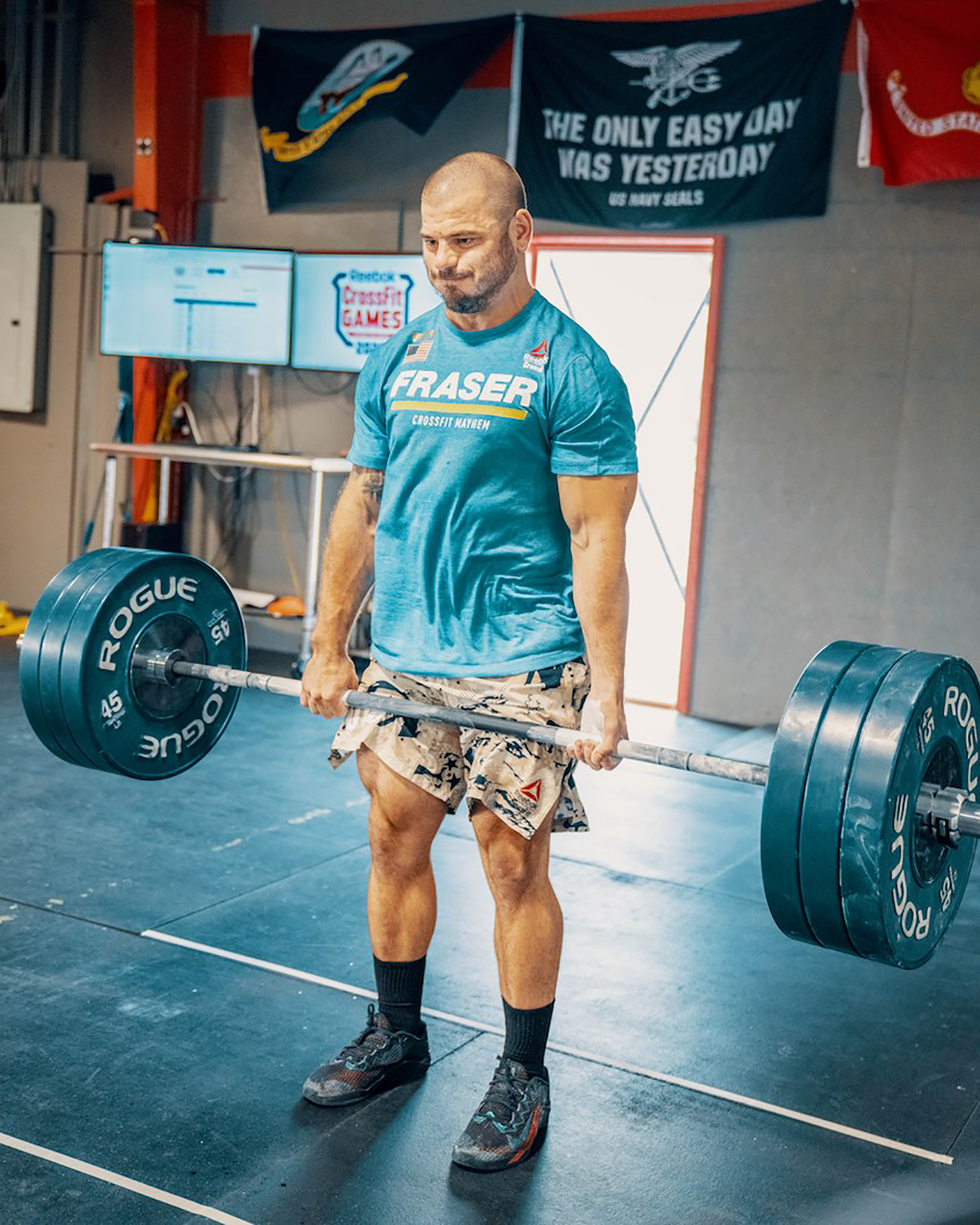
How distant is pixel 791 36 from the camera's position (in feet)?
15.3

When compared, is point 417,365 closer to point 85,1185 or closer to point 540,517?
point 540,517

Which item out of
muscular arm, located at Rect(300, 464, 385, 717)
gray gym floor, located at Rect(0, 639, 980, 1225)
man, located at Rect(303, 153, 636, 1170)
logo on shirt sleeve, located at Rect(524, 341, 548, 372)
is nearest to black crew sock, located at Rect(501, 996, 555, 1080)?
man, located at Rect(303, 153, 636, 1170)

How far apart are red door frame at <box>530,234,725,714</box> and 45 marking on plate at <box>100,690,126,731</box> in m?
3.12

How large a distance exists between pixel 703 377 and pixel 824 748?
350 cm

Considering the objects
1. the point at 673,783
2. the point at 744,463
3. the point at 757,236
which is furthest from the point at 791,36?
the point at 673,783

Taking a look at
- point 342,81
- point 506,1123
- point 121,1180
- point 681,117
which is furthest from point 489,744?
point 342,81

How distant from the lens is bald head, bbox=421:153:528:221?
74.3 inches

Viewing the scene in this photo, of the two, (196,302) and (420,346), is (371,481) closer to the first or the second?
(420,346)

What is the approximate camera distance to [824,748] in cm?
168

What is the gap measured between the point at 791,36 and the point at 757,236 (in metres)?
0.65

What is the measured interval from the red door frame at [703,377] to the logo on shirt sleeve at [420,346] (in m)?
3.13

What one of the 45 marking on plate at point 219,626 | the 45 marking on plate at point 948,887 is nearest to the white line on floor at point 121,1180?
the 45 marking on plate at point 219,626

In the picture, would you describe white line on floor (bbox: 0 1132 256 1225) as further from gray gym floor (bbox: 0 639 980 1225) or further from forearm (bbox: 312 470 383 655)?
forearm (bbox: 312 470 383 655)

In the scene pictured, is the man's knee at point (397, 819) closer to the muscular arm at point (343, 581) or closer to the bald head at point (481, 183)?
the muscular arm at point (343, 581)
